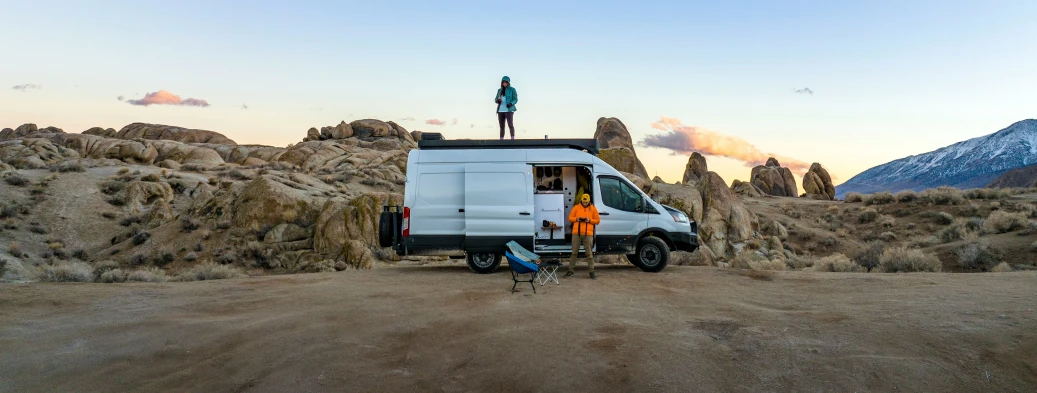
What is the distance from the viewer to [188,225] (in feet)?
71.8

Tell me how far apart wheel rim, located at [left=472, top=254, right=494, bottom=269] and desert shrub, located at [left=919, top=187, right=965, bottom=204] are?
32427 millimetres

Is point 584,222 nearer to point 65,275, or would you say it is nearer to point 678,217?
point 678,217

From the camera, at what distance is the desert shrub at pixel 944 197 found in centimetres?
3328

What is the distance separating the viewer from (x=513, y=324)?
7258 millimetres

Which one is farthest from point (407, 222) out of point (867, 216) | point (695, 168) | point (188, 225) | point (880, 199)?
point (695, 168)

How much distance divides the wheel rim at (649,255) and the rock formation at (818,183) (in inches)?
2133

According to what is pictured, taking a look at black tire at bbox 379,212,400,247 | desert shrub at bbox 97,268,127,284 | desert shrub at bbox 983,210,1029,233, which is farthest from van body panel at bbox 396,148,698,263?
desert shrub at bbox 983,210,1029,233

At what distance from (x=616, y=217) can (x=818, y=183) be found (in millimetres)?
57869

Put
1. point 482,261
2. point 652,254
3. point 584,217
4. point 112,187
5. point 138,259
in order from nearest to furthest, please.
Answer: point 584,217 → point 482,261 → point 652,254 → point 138,259 → point 112,187

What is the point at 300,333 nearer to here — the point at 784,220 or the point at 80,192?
the point at 80,192

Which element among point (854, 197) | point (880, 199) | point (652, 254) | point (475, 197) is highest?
point (854, 197)

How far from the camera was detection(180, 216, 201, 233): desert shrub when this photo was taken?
859 inches

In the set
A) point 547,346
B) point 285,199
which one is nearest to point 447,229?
point 547,346

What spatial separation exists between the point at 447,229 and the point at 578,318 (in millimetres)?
5150
